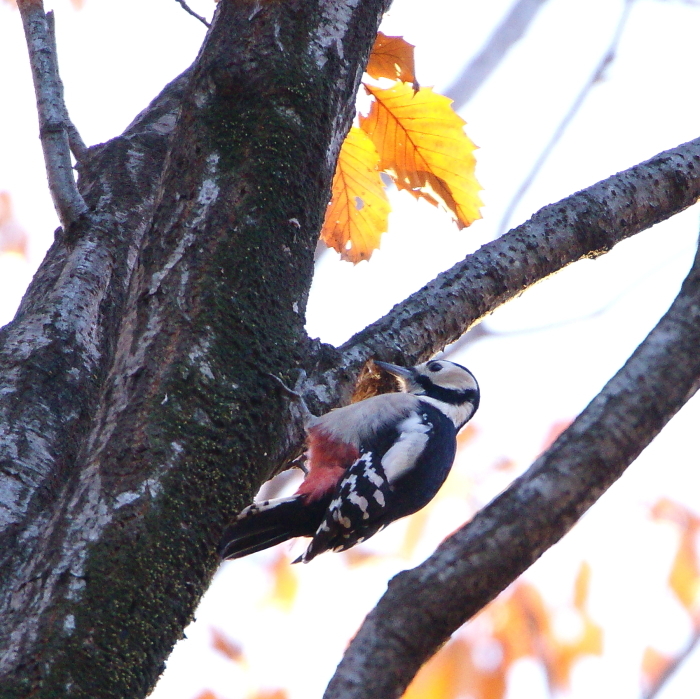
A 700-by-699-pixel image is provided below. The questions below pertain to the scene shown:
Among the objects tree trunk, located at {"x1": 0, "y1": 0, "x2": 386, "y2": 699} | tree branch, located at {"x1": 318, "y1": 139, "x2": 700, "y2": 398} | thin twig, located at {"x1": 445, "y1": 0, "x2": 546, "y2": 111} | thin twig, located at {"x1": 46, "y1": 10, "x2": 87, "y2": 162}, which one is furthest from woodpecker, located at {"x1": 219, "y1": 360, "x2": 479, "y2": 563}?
thin twig, located at {"x1": 445, "y1": 0, "x2": 546, "y2": 111}

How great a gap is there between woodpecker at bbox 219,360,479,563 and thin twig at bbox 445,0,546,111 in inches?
92.4

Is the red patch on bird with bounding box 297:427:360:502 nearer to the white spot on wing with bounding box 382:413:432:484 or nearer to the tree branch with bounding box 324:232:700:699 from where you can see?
the white spot on wing with bounding box 382:413:432:484

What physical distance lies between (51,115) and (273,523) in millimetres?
1304

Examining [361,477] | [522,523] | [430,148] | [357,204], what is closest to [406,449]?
[361,477]

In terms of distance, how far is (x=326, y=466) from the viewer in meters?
2.96

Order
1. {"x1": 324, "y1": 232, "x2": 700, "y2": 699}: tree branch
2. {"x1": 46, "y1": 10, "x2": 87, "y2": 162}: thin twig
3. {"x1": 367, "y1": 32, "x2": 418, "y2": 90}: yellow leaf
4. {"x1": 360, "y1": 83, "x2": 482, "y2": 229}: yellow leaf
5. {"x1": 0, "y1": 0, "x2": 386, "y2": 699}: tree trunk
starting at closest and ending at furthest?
{"x1": 324, "y1": 232, "x2": 700, "y2": 699}: tree branch < {"x1": 0, "y1": 0, "x2": 386, "y2": 699}: tree trunk < {"x1": 46, "y1": 10, "x2": 87, "y2": 162}: thin twig < {"x1": 367, "y1": 32, "x2": 418, "y2": 90}: yellow leaf < {"x1": 360, "y1": 83, "x2": 482, "y2": 229}: yellow leaf

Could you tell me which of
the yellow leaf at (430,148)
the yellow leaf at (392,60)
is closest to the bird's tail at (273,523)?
the yellow leaf at (430,148)

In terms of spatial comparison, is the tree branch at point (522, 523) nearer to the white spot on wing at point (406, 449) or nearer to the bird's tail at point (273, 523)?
the bird's tail at point (273, 523)

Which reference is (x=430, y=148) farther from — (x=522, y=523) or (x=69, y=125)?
(x=522, y=523)

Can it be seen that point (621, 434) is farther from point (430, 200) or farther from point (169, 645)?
point (430, 200)

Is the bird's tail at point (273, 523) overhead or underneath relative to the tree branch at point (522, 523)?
overhead

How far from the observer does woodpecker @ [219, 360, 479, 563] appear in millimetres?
2639

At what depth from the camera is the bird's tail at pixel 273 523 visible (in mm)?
2490

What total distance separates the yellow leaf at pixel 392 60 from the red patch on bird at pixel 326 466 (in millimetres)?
1157
